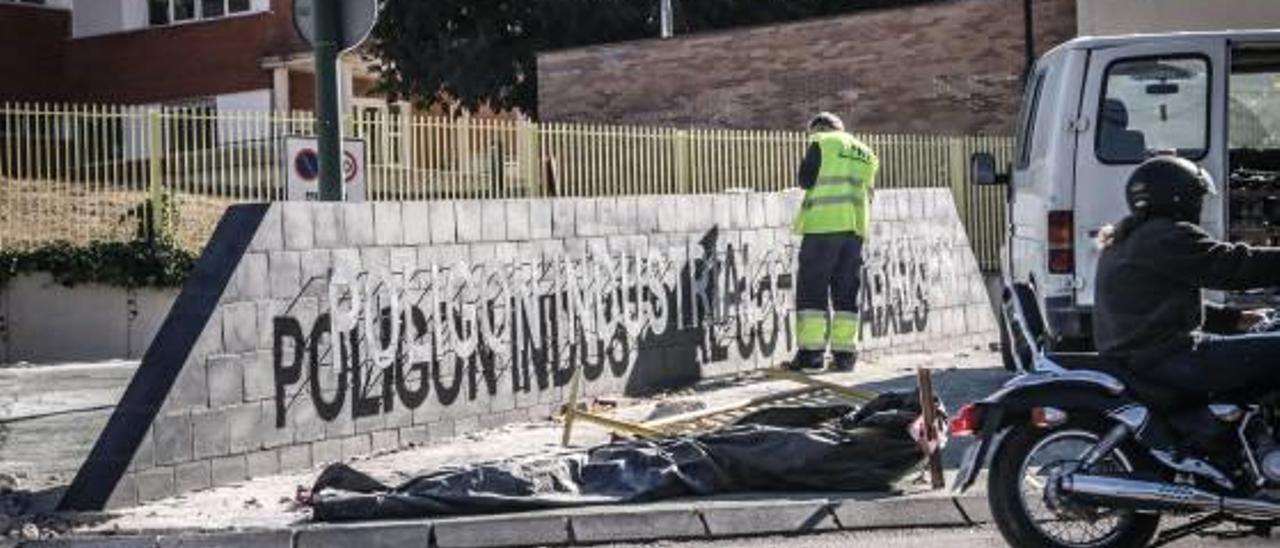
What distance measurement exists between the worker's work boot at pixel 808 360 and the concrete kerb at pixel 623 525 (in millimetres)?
4712

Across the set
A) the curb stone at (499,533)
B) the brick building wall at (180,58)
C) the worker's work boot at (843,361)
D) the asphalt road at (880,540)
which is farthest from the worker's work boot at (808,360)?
the brick building wall at (180,58)

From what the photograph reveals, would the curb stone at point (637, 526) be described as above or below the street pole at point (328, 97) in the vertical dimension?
below

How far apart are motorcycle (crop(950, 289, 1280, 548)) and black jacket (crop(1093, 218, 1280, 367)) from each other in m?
0.15

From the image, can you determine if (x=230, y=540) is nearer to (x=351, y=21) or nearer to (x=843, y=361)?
(x=351, y=21)

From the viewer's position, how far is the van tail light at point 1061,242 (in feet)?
30.8

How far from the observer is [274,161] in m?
15.9

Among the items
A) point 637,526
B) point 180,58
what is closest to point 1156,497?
point 637,526

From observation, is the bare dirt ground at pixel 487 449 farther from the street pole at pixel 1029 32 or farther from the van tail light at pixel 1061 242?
the street pole at pixel 1029 32

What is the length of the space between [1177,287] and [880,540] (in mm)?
1711

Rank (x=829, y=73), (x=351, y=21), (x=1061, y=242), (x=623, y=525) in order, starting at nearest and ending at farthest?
(x=623, y=525) → (x=1061, y=242) → (x=351, y=21) → (x=829, y=73)

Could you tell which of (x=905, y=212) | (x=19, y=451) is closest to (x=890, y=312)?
(x=905, y=212)

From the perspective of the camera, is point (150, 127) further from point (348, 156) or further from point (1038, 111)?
point (1038, 111)

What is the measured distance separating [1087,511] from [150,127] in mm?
12837

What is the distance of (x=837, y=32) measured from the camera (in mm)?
24875
